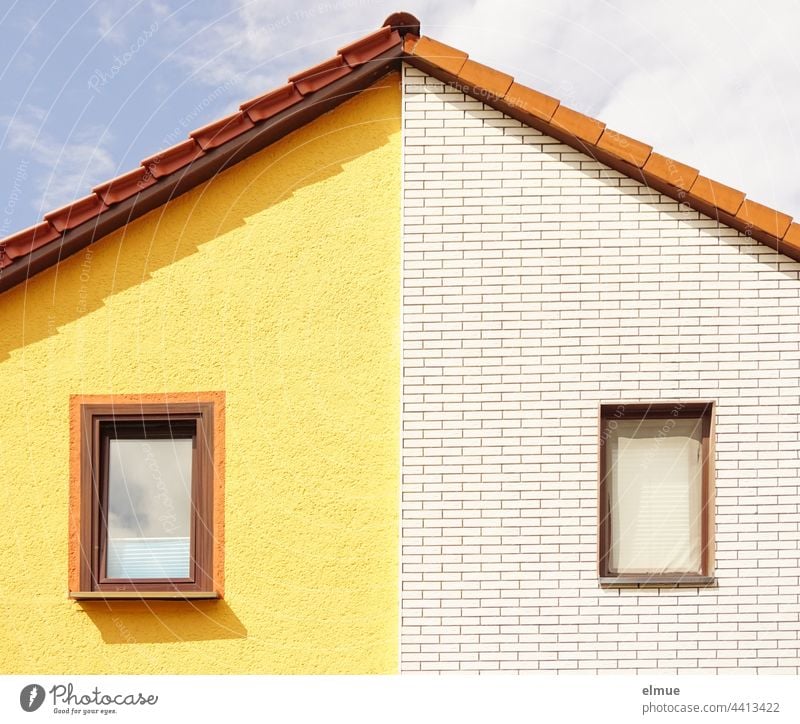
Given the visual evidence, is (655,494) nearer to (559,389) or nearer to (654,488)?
(654,488)

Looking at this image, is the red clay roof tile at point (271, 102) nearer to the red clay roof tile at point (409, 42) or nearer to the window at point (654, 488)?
the red clay roof tile at point (409, 42)

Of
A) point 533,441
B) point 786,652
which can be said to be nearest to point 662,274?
point 533,441

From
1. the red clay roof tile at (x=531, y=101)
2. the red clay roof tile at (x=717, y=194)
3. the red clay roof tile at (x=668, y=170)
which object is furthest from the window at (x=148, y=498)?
the red clay roof tile at (x=717, y=194)

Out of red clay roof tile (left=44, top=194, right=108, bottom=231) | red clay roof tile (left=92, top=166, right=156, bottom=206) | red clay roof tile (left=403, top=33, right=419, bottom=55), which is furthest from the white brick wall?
red clay roof tile (left=44, top=194, right=108, bottom=231)

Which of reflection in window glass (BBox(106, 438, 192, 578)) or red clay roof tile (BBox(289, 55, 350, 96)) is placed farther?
reflection in window glass (BBox(106, 438, 192, 578))

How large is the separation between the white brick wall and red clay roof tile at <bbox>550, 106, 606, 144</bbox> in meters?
0.25

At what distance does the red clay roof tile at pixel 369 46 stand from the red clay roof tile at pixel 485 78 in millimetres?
574

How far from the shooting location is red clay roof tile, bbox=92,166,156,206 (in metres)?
6.00

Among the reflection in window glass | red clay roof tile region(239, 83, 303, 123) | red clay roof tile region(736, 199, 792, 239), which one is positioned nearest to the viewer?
red clay roof tile region(736, 199, 792, 239)

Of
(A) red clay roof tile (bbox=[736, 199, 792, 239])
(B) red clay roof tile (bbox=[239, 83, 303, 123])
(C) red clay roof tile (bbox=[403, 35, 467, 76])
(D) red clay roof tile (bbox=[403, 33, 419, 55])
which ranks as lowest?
(A) red clay roof tile (bbox=[736, 199, 792, 239])

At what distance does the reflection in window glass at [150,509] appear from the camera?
6.19 metres

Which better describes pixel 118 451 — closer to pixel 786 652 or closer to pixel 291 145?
pixel 291 145

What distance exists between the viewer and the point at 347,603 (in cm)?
604

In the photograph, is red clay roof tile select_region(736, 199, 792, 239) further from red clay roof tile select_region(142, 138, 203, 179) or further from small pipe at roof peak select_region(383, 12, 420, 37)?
red clay roof tile select_region(142, 138, 203, 179)
